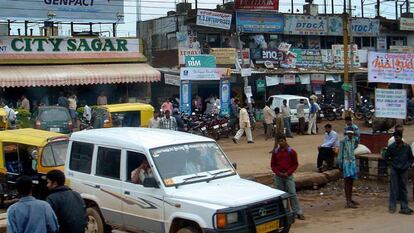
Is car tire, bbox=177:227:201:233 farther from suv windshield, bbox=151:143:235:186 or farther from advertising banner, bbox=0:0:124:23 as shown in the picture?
advertising banner, bbox=0:0:124:23

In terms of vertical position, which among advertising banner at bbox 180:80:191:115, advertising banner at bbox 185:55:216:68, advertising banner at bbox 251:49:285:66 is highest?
advertising banner at bbox 251:49:285:66

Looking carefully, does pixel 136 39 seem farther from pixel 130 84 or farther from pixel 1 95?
pixel 1 95

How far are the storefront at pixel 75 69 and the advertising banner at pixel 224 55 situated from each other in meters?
3.10

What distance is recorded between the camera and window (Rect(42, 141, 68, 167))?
12.1 meters

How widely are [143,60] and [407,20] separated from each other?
1838cm

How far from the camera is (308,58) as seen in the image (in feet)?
110

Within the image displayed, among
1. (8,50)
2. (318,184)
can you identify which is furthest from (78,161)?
(8,50)

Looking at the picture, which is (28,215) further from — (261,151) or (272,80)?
(272,80)

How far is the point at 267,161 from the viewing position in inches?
690

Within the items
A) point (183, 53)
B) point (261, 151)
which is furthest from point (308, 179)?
point (183, 53)

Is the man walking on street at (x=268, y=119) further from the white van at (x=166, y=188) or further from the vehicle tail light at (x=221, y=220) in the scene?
the vehicle tail light at (x=221, y=220)

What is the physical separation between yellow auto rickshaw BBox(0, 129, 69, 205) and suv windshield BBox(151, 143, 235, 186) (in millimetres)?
Answer: 4532

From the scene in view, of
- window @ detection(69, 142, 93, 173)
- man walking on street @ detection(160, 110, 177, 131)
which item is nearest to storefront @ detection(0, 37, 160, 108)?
man walking on street @ detection(160, 110, 177, 131)

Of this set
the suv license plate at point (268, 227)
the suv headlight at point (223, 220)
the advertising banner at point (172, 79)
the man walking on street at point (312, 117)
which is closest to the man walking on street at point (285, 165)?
the suv license plate at point (268, 227)
